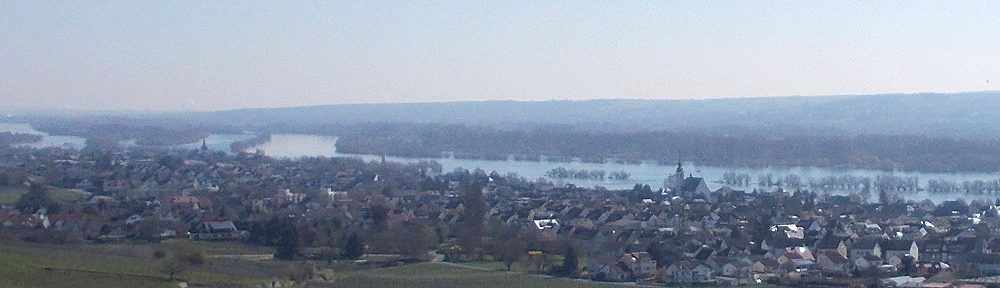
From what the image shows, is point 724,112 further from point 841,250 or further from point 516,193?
point 841,250

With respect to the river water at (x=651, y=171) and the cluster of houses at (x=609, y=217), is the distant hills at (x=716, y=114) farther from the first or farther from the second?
the cluster of houses at (x=609, y=217)

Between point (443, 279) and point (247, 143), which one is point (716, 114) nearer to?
point (247, 143)

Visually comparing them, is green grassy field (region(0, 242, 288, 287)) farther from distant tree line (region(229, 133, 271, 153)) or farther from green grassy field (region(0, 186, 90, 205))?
distant tree line (region(229, 133, 271, 153))

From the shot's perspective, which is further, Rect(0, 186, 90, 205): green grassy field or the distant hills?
the distant hills

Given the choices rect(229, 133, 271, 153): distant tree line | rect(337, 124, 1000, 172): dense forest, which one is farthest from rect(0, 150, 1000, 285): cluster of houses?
rect(229, 133, 271, 153): distant tree line

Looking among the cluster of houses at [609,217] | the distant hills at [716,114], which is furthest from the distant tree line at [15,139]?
the distant hills at [716,114]
